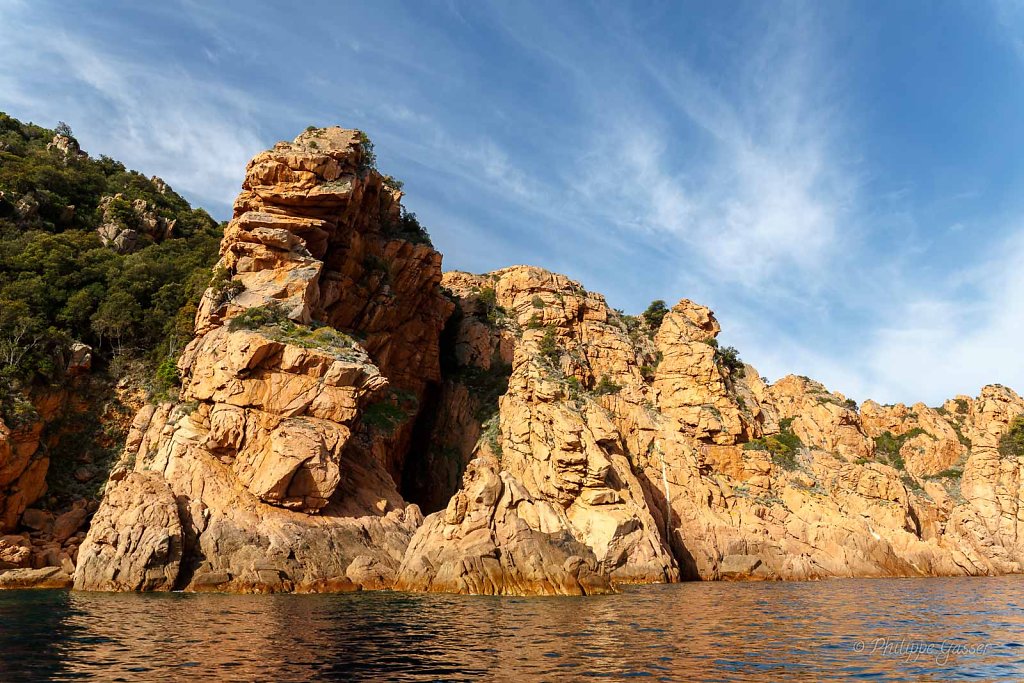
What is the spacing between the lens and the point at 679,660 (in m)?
16.9

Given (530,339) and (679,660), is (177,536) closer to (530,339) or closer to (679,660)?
(679,660)

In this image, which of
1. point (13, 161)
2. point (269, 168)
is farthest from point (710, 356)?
point (13, 161)

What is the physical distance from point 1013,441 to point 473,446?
6131 centimetres

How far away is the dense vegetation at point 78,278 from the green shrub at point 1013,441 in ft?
278

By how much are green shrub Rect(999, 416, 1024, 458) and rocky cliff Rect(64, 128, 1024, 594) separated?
656 millimetres

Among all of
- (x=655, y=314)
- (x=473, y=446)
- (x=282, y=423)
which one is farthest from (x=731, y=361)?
(x=282, y=423)

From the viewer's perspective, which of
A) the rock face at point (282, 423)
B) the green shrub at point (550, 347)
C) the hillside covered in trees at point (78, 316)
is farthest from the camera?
the green shrub at point (550, 347)

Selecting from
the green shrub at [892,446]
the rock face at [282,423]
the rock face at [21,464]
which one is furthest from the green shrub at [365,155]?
the green shrub at [892,446]

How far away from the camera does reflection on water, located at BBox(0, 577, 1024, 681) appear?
1538 centimetres

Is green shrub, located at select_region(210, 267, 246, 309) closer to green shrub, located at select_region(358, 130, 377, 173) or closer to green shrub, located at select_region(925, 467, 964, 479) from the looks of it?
green shrub, located at select_region(358, 130, 377, 173)

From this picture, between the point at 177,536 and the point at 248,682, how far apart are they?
25141mm

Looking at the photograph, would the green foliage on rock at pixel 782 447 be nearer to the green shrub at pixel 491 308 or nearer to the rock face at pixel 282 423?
the green shrub at pixel 491 308

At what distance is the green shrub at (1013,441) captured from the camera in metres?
70.9

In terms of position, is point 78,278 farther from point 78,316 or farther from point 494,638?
point 494,638
